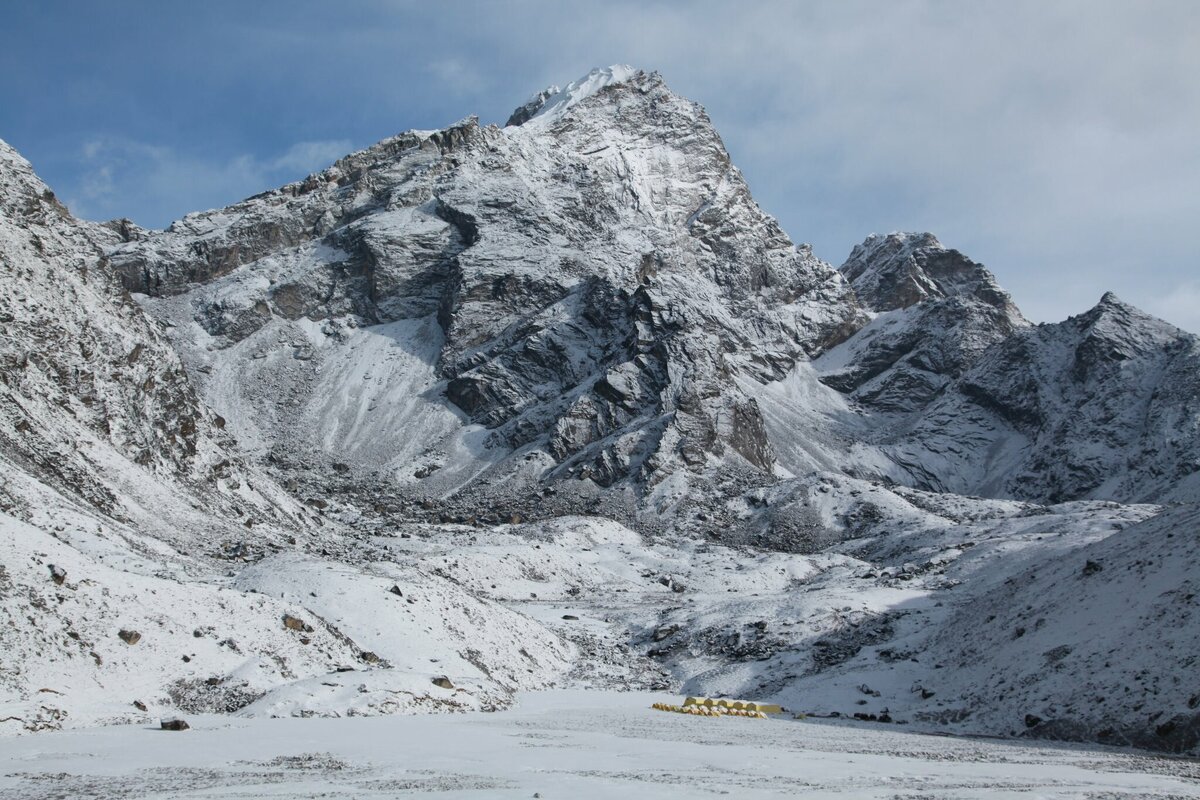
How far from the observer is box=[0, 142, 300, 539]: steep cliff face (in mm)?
60625

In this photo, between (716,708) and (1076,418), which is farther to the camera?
(1076,418)

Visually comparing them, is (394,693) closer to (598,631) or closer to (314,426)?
(598,631)

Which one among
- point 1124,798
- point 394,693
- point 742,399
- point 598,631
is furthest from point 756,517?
point 1124,798

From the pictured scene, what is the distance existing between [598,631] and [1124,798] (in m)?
48.7

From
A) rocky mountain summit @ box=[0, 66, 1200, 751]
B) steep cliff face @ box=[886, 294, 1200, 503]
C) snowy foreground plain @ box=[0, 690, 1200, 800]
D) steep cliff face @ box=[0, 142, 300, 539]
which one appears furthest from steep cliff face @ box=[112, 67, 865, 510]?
snowy foreground plain @ box=[0, 690, 1200, 800]

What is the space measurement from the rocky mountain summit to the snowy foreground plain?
3.80m

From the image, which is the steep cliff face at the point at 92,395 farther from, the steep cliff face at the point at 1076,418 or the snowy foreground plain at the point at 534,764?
the steep cliff face at the point at 1076,418

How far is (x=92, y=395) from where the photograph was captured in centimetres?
6919

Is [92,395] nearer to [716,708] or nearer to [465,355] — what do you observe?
[716,708]

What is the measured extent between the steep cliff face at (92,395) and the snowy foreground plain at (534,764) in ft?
119

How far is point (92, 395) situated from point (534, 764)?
60.8 metres

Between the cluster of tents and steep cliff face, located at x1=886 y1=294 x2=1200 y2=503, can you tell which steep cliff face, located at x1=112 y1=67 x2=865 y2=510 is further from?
the cluster of tents

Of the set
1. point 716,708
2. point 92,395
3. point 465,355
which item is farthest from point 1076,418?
point 92,395

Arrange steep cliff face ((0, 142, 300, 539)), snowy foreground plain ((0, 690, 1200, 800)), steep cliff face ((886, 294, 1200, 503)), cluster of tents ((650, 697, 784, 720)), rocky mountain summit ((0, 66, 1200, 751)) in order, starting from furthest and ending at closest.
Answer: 1. steep cliff face ((886, 294, 1200, 503))
2. steep cliff face ((0, 142, 300, 539))
3. cluster of tents ((650, 697, 784, 720))
4. rocky mountain summit ((0, 66, 1200, 751))
5. snowy foreground plain ((0, 690, 1200, 800))
